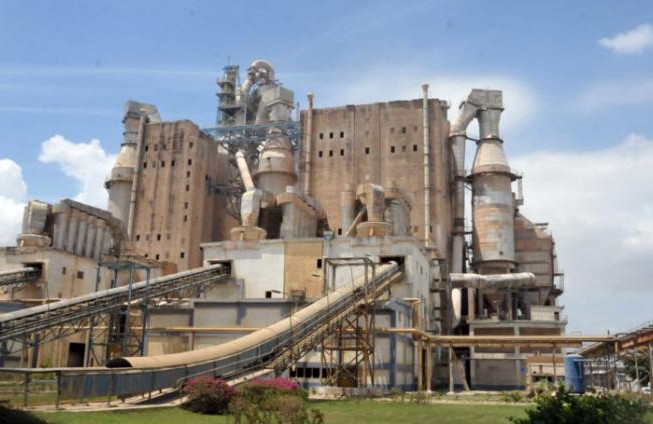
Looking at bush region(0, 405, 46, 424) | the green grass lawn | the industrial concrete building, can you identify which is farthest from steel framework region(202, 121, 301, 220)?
bush region(0, 405, 46, 424)

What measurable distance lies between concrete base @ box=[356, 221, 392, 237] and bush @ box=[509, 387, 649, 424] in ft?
127

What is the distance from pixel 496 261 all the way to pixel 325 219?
17.0m

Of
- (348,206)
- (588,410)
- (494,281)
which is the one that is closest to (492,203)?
(494,281)

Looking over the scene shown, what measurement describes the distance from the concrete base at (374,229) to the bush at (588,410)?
3862cm

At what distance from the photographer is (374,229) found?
163 feet

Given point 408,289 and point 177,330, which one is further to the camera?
point 408,289

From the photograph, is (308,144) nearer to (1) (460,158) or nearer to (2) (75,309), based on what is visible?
(1) (460,158)

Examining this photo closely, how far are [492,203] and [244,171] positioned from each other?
26.0 m

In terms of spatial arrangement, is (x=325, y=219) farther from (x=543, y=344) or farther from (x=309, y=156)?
(x=543, y=344)

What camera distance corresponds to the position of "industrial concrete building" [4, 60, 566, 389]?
48938mm

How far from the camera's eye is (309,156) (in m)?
67.4

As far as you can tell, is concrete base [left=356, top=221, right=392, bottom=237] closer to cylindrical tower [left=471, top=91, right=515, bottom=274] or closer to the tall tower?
cylindrical tower [left=471, top=91, right=515, bottom=274]

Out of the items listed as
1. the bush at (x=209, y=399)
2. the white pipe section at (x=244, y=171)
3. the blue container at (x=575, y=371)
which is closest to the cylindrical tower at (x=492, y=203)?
the white pipe section at (x=244, y=171)

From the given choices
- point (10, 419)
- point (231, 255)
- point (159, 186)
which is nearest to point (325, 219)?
point (231, 255)
